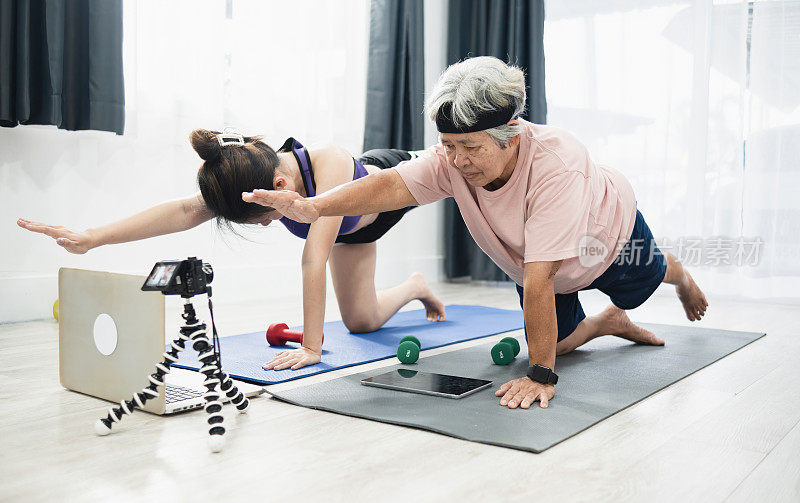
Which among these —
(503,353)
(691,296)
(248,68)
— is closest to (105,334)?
(503,353)

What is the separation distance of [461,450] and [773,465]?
1.85 ft

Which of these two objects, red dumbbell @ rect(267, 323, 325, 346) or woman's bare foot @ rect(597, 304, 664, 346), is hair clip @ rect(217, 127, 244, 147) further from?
woman's bare foot @ rect(597, 304, 664, 346)

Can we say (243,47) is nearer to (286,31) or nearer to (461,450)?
(286,31)

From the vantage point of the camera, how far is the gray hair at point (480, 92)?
1587 millimetres

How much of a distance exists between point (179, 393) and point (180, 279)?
454 millimetres

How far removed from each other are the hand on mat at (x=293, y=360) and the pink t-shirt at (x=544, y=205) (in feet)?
1.85

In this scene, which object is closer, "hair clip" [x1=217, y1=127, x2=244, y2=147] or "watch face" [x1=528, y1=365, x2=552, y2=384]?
"watch face" [x1=528, y1=365, x2=552, y2=384]

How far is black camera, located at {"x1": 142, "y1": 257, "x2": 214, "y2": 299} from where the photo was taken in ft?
4.37

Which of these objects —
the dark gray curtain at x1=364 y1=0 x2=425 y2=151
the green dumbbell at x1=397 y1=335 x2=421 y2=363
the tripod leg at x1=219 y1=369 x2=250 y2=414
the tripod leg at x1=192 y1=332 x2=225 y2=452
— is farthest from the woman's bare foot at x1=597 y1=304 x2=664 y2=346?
the dark gray curtain at x1=364 y1=0 x2=425 y2=151

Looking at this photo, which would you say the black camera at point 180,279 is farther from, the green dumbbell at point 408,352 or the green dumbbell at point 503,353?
the green dumbbell at point 503,353

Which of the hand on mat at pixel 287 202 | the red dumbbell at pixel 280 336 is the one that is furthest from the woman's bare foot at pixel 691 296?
the hand on mat at pixel 287 202

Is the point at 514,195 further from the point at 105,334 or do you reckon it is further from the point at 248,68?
the point at 248,68

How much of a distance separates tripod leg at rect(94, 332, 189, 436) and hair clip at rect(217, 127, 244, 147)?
0.67 metres

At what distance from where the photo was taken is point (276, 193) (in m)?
1.52
